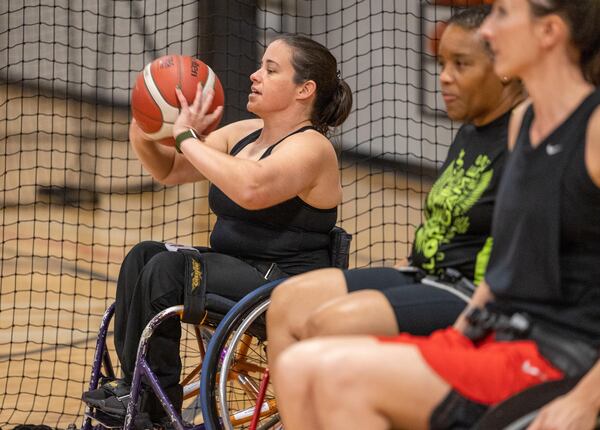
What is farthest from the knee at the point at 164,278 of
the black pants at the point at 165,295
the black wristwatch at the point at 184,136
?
the black wristwatch at the point at 184,136

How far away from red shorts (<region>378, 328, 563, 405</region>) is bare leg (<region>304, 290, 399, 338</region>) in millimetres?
321

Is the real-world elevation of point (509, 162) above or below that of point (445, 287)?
above

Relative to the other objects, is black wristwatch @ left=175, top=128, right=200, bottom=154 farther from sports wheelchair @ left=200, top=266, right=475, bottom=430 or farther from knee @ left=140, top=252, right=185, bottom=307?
sports wheelchair @ left=200, top=266, right=475, bottom=430

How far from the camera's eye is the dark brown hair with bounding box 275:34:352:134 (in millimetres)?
2863

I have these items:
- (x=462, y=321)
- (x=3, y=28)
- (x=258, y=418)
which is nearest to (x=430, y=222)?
(x=462, y=321)

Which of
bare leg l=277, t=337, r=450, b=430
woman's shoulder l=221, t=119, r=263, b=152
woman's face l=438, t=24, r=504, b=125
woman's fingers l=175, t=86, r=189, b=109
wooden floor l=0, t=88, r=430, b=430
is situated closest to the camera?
bare leg l=277, t=337, r=450, b=430

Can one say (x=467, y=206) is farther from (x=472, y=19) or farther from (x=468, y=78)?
(x=472, y=19)

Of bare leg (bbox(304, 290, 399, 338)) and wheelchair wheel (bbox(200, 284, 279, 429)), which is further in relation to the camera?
wheelchair wheel (bbox(200, 284, 279, 429))

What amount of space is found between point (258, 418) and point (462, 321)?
0.87 metres

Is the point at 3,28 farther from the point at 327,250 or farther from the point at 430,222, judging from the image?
the point at 430,222

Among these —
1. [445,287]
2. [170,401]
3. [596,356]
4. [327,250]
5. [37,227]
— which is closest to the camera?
[596,356]

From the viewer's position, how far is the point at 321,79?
2.88 metres

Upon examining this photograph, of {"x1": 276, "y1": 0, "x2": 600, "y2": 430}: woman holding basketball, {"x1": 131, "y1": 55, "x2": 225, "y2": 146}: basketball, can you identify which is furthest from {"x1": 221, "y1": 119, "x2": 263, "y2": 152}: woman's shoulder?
{"x1": 276, "y1": 0, "x2": 600, "y2": 430}: woman holding basketball

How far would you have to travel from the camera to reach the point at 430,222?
6.89 feet
